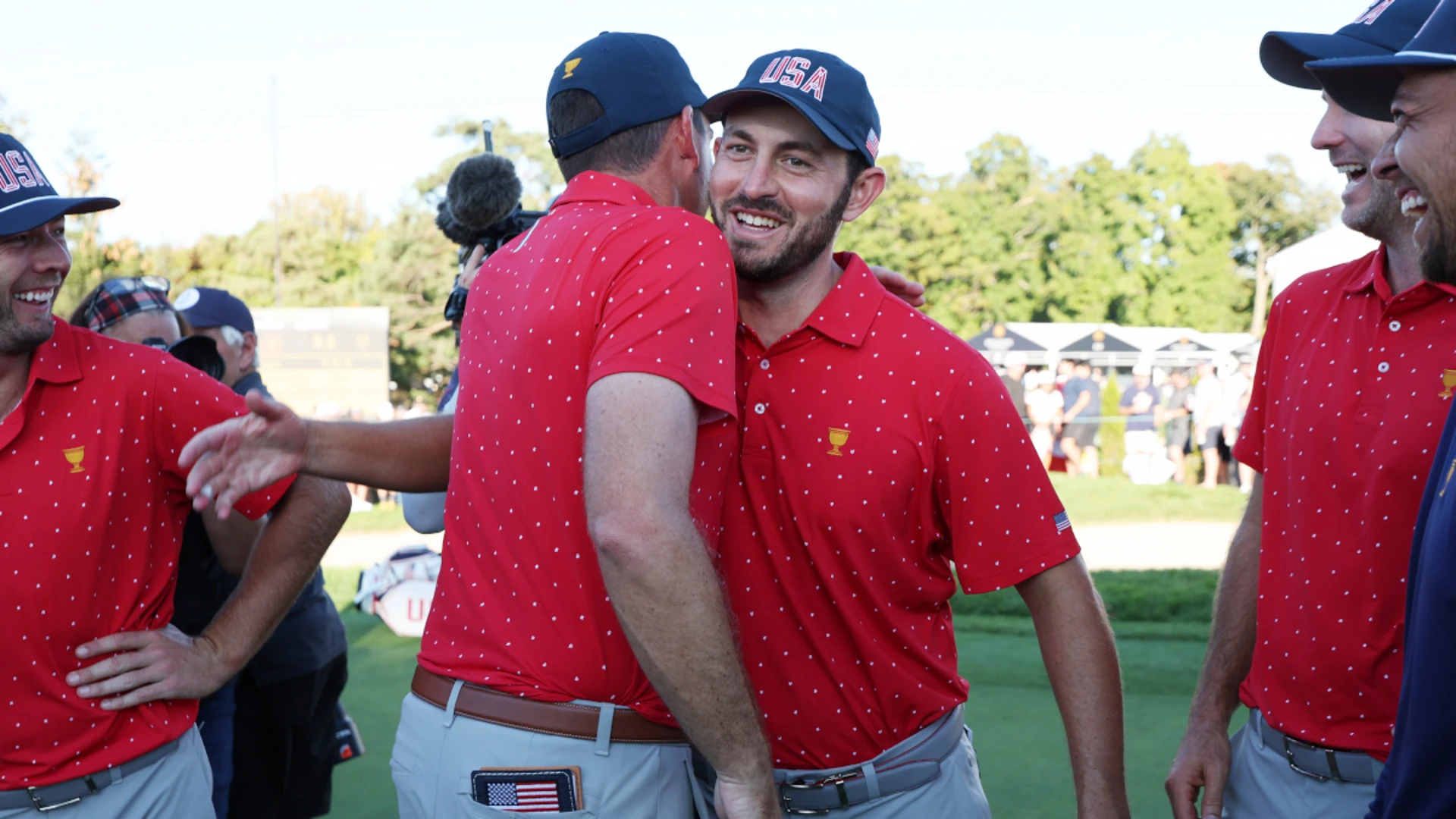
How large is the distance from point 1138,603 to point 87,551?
758cm

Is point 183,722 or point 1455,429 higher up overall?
point 1455,429

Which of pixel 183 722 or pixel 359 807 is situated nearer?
pixel 183 722

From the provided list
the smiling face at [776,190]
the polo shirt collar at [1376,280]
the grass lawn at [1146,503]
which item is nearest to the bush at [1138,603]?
the grass lawn at [1146,503]

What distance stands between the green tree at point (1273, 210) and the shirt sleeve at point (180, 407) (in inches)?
2297

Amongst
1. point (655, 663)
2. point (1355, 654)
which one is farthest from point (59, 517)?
point (1355, 654)

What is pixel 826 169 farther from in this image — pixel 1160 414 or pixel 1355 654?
pixel 1160 414

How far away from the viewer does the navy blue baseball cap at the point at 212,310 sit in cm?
524

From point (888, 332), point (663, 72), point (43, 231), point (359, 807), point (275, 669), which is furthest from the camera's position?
point (359, 807)

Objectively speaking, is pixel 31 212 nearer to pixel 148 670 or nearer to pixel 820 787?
pixel 148 670

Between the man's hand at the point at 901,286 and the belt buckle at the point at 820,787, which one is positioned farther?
the man's hand at the point at 901,286

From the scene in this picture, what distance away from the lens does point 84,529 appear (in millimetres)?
2727

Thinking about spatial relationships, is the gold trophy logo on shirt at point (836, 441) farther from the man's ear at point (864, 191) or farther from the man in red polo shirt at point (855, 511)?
the man's ear at point (864, 191)

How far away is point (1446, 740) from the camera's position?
1625 millimetres

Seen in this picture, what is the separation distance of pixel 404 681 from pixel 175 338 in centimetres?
289
